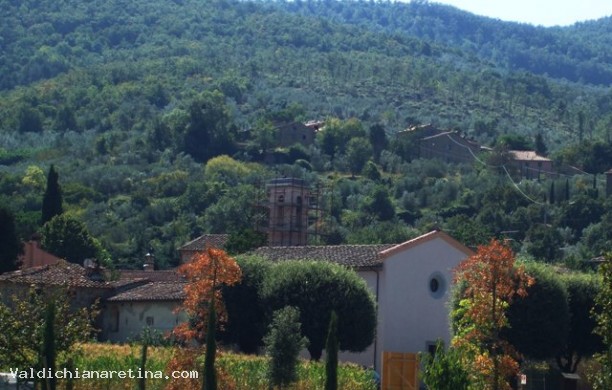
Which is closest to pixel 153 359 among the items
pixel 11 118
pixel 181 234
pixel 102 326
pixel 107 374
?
pixel 107 374

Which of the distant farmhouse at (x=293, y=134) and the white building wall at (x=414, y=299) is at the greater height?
the distant farmhouse at (x=293, y=134)

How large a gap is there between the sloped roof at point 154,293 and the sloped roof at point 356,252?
355 cm

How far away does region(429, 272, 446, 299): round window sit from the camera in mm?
52188

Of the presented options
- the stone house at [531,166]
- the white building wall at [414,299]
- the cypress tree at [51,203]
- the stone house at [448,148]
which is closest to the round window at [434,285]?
the white building wall at [414,299]

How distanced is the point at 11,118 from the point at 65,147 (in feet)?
74.6

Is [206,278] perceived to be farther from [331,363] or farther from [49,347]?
[49,347]

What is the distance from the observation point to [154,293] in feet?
179

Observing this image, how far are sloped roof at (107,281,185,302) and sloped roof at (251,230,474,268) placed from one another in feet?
11.6

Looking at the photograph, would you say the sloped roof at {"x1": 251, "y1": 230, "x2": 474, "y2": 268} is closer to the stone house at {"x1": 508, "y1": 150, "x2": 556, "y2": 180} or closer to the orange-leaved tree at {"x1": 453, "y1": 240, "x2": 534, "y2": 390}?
the orange-leaved tree at {"x1": 453, "y1": 240, "x2": 534, "y2": 390}

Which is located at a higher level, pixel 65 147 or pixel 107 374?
pixel 65 147

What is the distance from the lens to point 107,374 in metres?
36.0

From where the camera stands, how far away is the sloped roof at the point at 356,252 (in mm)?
51781

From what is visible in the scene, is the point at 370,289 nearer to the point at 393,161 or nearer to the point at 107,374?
the point at 107,374

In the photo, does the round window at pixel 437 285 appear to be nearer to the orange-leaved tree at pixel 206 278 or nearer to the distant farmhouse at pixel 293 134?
the orange-leaved tree at pixel 206 278
